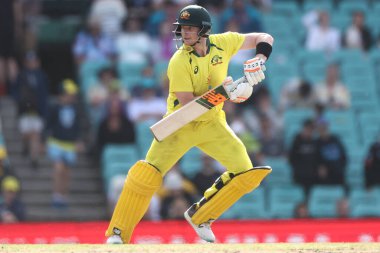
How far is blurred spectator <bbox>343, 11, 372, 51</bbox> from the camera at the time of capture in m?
16.8

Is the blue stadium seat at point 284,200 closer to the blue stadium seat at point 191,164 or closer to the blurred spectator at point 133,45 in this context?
the blue stadium seat at point 191,164

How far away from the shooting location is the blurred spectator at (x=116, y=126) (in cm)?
1445

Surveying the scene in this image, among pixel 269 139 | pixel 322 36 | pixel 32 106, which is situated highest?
pixel 322 36

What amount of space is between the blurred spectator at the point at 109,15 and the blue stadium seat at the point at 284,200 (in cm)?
327

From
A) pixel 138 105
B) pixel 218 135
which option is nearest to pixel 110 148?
pixel 138 105

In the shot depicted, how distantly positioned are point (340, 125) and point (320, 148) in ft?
2.78

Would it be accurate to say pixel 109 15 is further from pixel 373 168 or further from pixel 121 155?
pixel 373 168

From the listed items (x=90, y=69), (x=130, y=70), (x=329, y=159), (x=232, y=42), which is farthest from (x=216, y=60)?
(x=90, y=69)

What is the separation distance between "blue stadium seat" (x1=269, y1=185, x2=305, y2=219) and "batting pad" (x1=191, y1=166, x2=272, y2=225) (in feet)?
15.6

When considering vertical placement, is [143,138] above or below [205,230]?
below

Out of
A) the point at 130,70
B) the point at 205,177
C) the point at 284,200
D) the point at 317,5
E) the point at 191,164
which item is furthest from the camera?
the point at 317,5

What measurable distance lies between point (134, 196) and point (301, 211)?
513 centimetres

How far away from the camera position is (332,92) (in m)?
15.7

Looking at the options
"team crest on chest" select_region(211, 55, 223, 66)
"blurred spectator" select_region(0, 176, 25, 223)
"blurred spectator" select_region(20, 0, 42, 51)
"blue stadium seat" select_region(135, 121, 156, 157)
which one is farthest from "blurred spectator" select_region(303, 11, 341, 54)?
"team crest on chest" select_region(211, 55, 223, 66)
